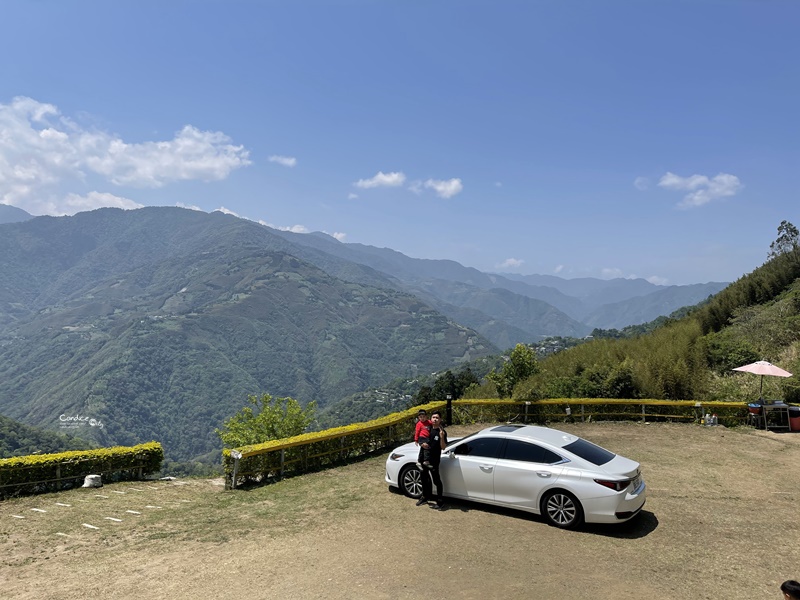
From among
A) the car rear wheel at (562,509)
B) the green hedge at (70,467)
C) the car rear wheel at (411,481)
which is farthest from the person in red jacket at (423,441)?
the green hedge at (70,467)

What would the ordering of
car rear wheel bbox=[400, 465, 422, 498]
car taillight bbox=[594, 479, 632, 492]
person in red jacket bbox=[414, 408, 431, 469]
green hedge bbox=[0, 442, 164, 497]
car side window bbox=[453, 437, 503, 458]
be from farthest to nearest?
1. green hedge bbox=[0, 442, 164, 497]
2. car rear wheel bbox=[400, 465, 422, 498]
3. person in red jacket bbox=[414, 408, 431, 469]
4. car side window bbox=[453, 437, 503, 458]
5. car taillight bbox=[594, 479, 632, 492]

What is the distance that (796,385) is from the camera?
59.9 ft

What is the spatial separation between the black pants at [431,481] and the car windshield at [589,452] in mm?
2456

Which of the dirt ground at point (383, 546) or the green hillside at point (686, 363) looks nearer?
the dirt ground at point (383, 546)

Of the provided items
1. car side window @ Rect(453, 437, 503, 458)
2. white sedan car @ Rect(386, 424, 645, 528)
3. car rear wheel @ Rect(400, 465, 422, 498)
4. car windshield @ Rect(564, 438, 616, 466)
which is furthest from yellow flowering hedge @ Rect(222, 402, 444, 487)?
car windshield @ Rect(564, 438, 616, 466)

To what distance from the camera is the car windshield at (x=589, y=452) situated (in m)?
8.35

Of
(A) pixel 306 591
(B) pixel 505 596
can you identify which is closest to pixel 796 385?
(B) pixel 505 596

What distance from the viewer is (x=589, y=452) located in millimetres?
8594

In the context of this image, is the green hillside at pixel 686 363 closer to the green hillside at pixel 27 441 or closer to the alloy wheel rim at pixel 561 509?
the alloy wheel rim at pixel 561 509

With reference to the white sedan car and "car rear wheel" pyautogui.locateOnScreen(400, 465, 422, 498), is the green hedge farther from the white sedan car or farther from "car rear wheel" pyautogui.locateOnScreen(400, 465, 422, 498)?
the white sedan car

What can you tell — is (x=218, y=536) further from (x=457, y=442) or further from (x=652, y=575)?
(x=652, y=575)

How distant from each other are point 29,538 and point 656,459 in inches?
559

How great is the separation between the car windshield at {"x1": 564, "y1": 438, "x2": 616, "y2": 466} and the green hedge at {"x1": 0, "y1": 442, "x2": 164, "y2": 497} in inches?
474

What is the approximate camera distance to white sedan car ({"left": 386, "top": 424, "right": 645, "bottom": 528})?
788 cm
